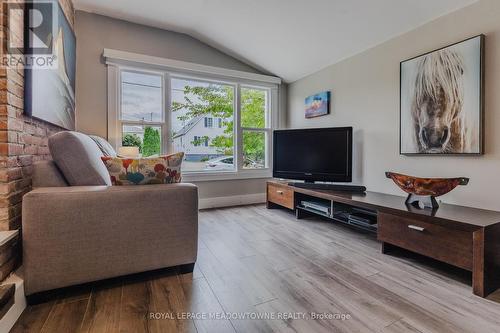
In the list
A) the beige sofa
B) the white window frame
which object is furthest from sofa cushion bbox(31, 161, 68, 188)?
the white window frame

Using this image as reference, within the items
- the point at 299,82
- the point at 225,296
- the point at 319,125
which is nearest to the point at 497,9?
the point at 319,125

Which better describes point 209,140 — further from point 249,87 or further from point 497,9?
point 497,9

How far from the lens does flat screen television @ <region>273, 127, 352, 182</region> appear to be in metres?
2.94

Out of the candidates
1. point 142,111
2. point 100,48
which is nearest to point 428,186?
point 142,111

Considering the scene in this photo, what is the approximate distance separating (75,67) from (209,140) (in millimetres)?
1920

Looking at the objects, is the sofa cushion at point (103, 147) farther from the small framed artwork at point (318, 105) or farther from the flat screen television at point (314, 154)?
the small framed artwork at point (318, 105)

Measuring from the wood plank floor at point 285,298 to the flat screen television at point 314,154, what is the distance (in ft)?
3.50

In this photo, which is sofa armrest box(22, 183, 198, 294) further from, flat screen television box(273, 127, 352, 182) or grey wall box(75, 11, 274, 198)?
grey wall box(75, 11, 274, 198)

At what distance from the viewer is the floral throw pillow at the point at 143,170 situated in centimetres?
163

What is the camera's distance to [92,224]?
4.77 feet

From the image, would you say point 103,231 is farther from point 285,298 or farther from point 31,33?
point 31,33

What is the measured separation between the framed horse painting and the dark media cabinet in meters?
0.55

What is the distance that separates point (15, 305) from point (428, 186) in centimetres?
269

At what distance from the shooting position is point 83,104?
123 inches
